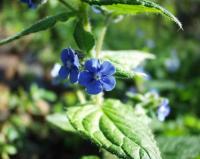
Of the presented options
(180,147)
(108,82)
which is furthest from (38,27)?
(180,147)

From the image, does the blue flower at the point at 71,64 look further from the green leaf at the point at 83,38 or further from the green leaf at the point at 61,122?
the green leaf at the point at 61,122

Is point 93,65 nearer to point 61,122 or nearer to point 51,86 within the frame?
point 61,122

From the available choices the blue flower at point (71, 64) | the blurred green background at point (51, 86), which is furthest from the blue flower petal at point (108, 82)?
the blurred green background at point (51, 86)

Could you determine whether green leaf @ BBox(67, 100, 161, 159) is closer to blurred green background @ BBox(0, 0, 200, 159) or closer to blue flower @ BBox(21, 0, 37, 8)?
blue flower @ BBox(21, 0, 37, 8)

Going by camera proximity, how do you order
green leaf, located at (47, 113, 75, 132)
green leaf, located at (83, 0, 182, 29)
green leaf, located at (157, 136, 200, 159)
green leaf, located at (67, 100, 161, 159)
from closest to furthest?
green leaf, located at (83, 0, 182, 29)
green leaf, located at (67, 100, 161, 159)
green leaf, located at (47, 113, 75, 132)
green leaf, located at (157, 136, 200, 159)

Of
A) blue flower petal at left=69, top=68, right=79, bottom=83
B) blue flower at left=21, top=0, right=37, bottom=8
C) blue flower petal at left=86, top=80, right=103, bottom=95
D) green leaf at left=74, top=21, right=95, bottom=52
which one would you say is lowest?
blue flower petal at left=86, top=80, right=103, bottom=95

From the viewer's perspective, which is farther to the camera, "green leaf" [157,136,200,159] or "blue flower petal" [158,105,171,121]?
"green leaf" [157,136,200,159]

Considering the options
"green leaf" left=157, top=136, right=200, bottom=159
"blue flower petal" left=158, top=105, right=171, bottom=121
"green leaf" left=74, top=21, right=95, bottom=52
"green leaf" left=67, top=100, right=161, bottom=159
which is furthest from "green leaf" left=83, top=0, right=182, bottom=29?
"green leaf" left=157, top=136, right=200, bottom=159
